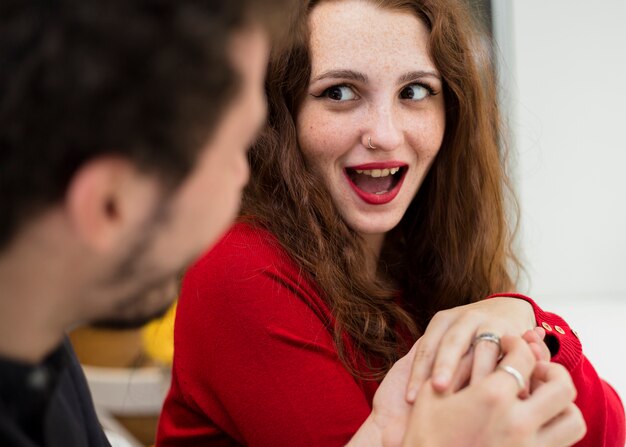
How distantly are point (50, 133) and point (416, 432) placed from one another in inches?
20.9

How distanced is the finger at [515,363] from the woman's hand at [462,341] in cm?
2

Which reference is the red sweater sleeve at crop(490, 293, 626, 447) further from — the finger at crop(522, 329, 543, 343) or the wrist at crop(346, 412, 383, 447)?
the wrist at crop(346, 412, 383, 447)

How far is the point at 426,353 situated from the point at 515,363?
13 cm

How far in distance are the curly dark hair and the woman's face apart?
1.90 ft

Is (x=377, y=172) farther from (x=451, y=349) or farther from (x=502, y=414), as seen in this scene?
(x=502, y=414)

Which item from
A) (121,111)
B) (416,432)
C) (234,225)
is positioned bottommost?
(416,432)

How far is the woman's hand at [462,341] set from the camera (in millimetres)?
882

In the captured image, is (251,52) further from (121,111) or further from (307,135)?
(307,135)

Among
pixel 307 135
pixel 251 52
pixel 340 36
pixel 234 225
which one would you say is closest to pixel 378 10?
pixel 340 36

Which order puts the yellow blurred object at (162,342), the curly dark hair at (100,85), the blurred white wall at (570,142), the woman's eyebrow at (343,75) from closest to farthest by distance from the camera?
the curly dark hair at (100,85) → the woman's eyebrow at (343,75) → the yellow blurred object at (162,342) → the blurred white wall at (570,142)

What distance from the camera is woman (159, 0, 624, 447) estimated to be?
0.98 metres

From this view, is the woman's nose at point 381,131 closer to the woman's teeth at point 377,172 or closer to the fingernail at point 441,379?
the woman's teeth at point 377,172

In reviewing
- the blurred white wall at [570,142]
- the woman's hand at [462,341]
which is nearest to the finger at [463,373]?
the woman's hand at [462,341]

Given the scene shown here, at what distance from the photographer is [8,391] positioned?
1.94 feet
